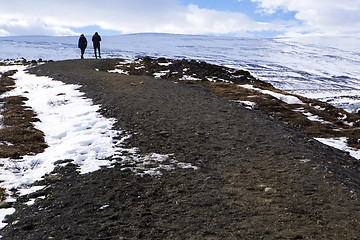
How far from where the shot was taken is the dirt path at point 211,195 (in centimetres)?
481

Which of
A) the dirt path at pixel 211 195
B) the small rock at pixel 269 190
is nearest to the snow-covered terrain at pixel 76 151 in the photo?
the dirt path at pixel 211 195

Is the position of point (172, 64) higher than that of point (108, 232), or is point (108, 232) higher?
point (172, 64)

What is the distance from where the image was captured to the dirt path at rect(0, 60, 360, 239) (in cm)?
481

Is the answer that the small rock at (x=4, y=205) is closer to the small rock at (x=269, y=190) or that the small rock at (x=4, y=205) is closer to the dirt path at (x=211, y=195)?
the dirt path at (x=211, y=195)

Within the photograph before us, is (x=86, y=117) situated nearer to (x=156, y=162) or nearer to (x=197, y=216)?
(x=156, y=162)

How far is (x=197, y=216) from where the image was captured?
525 cm

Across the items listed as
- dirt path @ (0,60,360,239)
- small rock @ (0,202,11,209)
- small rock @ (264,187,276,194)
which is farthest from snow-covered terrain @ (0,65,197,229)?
small rock @ (264,187,276,194)

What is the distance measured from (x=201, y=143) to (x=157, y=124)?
2545 mm

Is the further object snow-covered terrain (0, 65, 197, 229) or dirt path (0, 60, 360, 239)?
snow-covered terrain (0, 65, 197, 229)

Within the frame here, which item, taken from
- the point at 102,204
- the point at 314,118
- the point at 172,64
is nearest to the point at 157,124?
the point at 102,204

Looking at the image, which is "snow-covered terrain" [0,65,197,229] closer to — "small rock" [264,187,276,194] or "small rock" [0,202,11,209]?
"small rock" [0,202,11,209]

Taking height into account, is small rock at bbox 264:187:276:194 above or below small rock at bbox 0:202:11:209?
above

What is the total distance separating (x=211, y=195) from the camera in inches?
238

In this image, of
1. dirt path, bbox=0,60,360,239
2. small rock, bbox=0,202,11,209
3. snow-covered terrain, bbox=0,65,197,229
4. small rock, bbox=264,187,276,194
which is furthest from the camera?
snow-covered terrain, bbox=0,65,197,229
